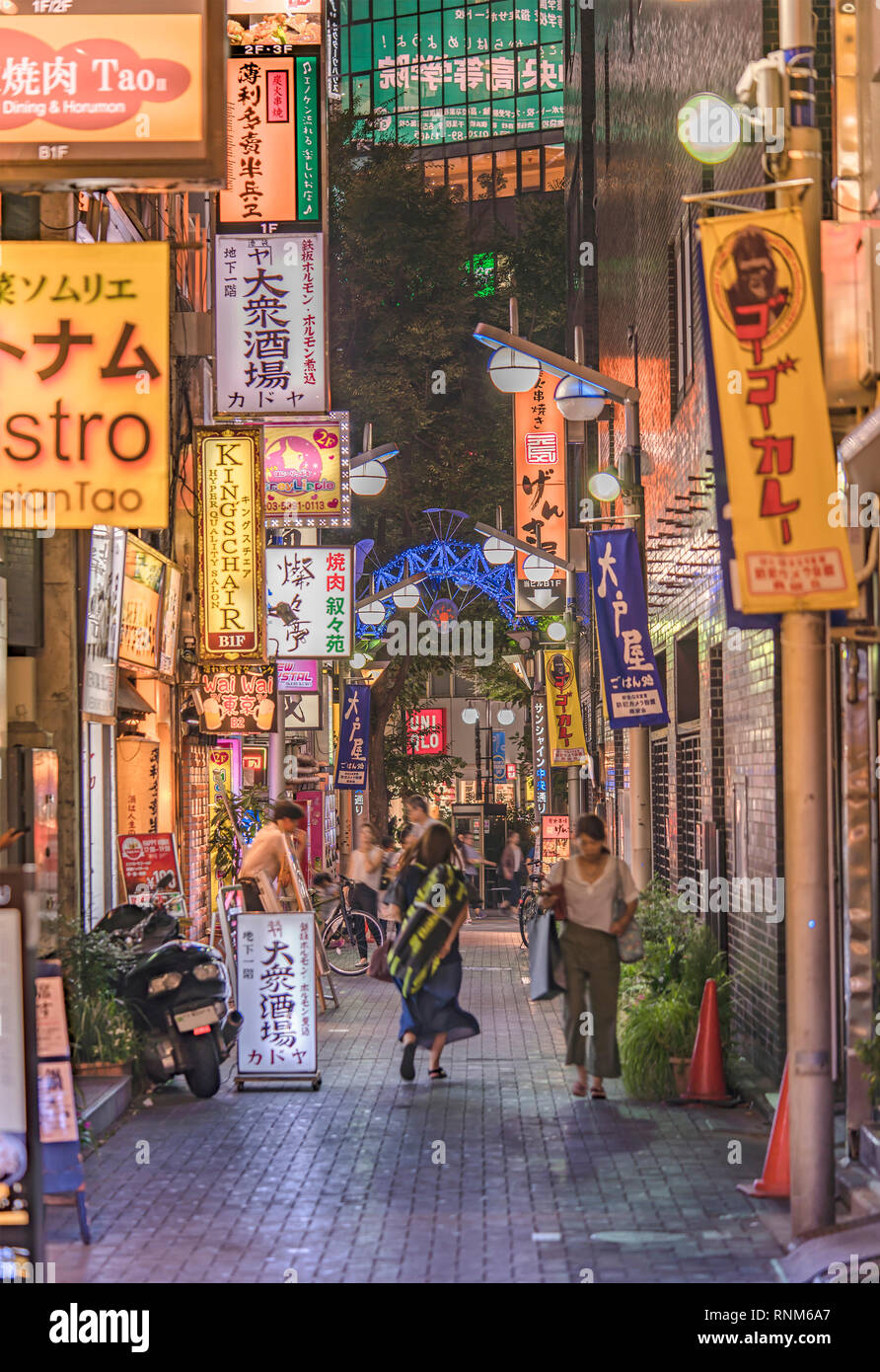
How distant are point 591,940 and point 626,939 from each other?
27 centimetres

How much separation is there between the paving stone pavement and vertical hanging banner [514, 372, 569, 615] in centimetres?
1753

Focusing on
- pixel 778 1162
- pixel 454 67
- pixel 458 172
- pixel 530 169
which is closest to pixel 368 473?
pixel 778 1162

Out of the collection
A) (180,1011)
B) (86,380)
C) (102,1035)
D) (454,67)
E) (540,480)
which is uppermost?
(454,67)

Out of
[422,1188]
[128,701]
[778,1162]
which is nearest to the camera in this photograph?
[778,1162]

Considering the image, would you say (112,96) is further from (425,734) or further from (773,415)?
(425,734)

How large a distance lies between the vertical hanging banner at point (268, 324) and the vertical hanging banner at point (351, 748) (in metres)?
15.8

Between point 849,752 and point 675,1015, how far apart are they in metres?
3.17

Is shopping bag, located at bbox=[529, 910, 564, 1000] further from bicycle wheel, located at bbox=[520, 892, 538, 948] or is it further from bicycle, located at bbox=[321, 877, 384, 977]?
bicycle wheel, located at bbox=[520, 892, 538, 948]

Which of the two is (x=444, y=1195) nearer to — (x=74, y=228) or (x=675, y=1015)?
(x=675, y=1015)

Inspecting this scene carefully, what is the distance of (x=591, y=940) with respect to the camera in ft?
40.4

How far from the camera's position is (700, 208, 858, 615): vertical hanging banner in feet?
25.2

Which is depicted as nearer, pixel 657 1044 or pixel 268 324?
pixel 657 1044

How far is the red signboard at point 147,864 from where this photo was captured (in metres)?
16.5

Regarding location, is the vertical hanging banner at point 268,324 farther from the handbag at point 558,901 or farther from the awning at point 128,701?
the handbag at point 558,901
